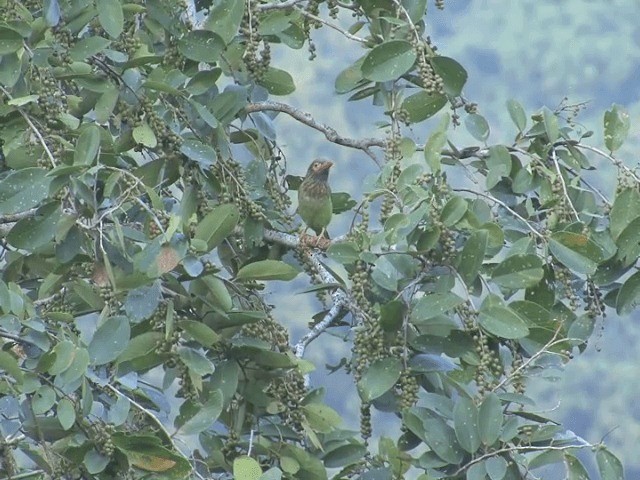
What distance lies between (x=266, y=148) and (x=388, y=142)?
638 millimetres

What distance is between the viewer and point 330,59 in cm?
965

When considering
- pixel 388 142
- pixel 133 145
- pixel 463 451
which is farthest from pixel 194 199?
pixel 463 451

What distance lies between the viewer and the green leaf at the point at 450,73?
262 cm

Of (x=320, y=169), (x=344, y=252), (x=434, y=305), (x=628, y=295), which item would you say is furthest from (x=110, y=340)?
(x=320, y=169)

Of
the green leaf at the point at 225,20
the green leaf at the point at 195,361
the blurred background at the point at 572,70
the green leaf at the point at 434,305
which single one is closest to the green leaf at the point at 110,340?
the green leaf at the point at 195,361

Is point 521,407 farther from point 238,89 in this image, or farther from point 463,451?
point 238,89

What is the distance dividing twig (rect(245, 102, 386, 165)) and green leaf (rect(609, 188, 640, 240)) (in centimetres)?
59

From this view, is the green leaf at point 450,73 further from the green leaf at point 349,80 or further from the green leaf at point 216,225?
the green leaf at point 216,225

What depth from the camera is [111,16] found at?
102 inches

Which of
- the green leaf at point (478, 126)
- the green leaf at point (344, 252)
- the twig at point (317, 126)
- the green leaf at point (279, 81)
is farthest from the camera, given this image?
the green leaf at point (279, 81)

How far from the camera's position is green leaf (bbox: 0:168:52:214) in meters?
2.29

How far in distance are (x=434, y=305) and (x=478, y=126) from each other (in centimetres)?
63

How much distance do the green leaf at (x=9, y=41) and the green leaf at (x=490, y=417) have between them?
1.05 metres

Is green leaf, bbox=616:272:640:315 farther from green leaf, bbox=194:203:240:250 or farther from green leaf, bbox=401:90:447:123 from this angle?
green leaf, bbox=194:203:240:250
